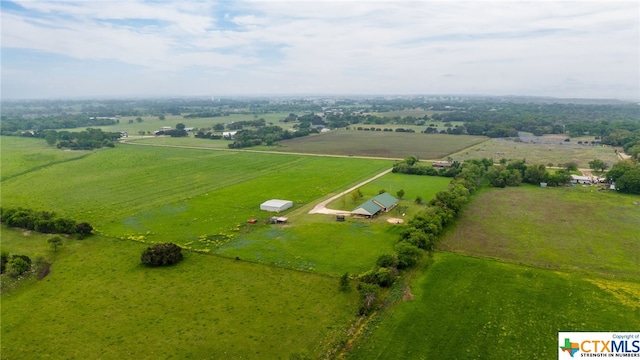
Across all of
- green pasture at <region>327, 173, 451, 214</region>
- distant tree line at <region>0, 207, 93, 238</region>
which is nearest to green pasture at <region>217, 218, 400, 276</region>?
green pasture at <region>327, 173, 451, 214</region>

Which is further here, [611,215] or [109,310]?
[611,215]

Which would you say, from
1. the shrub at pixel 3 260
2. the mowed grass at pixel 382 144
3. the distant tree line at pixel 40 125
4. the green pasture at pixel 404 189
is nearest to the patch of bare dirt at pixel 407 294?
the green pasture at pixel 404 189

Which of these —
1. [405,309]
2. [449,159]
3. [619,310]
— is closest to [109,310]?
[405,309]

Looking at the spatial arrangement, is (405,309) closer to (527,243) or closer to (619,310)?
(619,310)

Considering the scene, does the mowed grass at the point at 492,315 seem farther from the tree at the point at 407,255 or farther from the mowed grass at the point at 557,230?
the mowed grass at the point at 557,230

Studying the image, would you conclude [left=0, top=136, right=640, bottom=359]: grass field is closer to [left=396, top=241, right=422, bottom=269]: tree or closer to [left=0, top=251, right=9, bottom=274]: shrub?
[left=396, top=241, right=422, bottom=269]: tree

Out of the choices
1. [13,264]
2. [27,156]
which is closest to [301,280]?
[13,264]
